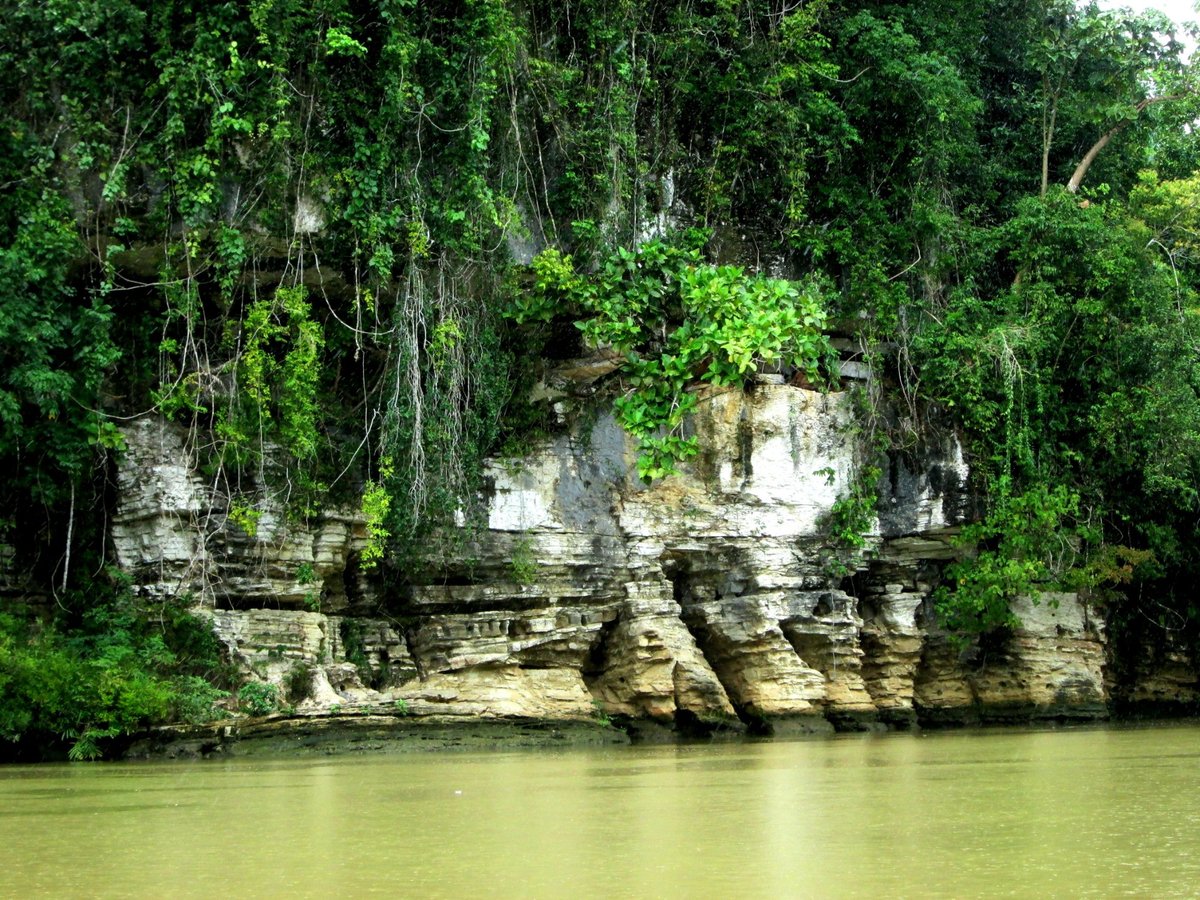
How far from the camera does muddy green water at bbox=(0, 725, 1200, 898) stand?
11.3ft

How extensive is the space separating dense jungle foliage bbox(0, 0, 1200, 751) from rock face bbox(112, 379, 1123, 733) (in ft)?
1.34

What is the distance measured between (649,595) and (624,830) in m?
7.43

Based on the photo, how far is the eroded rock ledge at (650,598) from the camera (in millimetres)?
10578

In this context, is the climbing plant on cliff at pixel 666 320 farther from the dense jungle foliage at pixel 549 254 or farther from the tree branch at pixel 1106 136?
the tree branch at pixel 1106 136

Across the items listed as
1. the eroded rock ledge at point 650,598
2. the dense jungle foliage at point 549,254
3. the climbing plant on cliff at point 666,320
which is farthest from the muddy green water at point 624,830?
the climbing plant on cliff at point 666,320

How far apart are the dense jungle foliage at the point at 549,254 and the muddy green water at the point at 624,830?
3.51 meters

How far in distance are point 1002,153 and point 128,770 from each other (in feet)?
41.3

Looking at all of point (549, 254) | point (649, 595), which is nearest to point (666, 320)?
point (549, 254)

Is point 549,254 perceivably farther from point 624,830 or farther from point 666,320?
point 624,830

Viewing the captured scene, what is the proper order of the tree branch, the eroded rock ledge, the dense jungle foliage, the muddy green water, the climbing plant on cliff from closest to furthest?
the muddy green water → the dense jungle foliage → the eroded rock ledge → the climbing plant on cliff → the tree branch

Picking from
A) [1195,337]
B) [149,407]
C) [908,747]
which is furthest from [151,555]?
[1195,337]

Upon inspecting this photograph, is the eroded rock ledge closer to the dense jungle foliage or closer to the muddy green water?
the dense jungle foliage

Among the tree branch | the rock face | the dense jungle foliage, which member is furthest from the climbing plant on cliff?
the tree branch

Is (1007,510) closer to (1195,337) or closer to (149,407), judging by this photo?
(1195,337)
